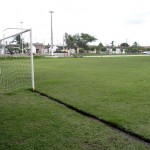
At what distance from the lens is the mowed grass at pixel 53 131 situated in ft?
16.6

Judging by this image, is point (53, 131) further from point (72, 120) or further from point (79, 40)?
point (79, 40)

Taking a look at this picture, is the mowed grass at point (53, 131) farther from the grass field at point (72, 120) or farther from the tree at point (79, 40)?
the tree at point (79, 40)

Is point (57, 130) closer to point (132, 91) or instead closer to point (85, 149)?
point (85, 149)

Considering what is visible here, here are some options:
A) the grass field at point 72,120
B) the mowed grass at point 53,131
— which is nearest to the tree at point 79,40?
the grass field at point 72,120

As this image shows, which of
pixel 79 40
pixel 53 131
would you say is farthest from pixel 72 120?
pixel 79 40

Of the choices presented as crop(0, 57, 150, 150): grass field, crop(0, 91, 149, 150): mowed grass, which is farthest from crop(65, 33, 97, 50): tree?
crop(0, 91, 149, 150): mowed grass

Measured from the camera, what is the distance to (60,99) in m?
9.25

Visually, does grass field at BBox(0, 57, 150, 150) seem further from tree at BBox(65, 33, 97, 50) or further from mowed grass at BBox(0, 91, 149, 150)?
tree at BBox(65, 33, 97, 50)

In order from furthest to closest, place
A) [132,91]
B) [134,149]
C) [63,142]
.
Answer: [132,91]
[63,142]
[134,149]

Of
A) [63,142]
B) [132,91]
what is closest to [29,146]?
[63,142]

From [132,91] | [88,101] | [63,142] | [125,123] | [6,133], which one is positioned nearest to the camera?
[63,142]

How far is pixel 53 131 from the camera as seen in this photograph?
5844 mm

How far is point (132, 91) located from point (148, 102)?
2.19 m

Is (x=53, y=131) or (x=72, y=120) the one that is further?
(x=72, y=120)
